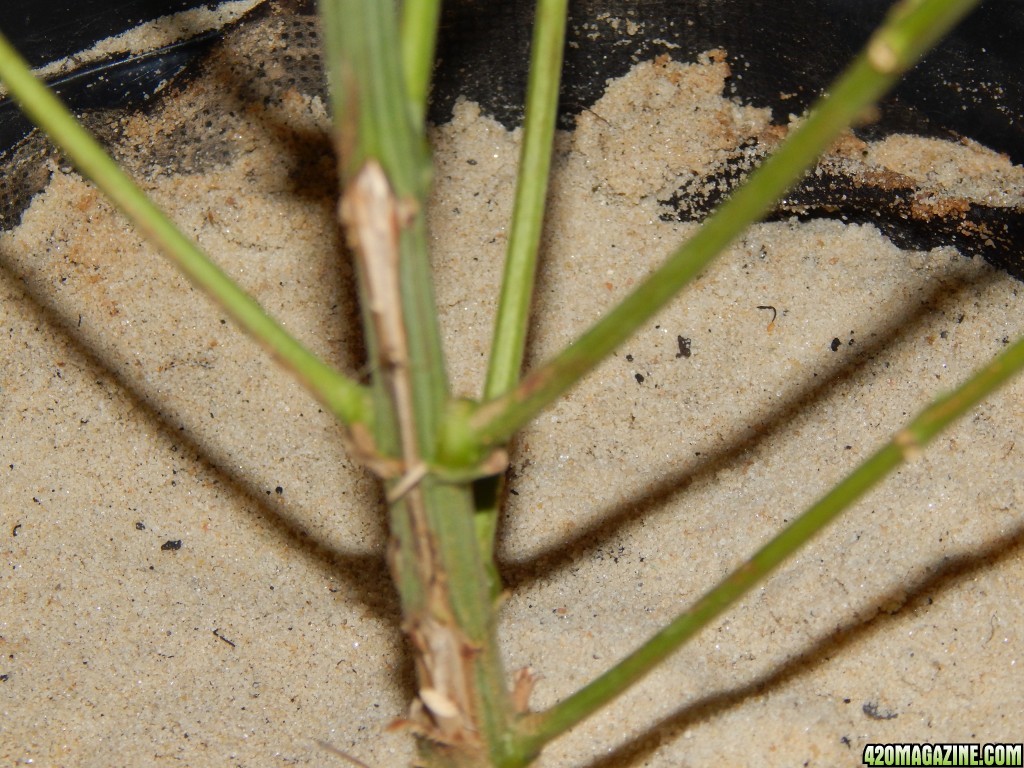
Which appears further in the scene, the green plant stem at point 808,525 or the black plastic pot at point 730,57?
the black plastic pot at point 730,57

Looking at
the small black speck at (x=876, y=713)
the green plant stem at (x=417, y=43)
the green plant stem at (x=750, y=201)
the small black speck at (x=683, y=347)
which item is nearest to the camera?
the green plant stem at (x=750, y=201)

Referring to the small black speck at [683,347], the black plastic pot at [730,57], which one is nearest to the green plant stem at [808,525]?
the small black speck at [683,347]

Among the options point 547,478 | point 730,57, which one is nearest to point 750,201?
point 547,478

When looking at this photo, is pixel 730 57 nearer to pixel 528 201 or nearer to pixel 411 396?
pixel 528 201

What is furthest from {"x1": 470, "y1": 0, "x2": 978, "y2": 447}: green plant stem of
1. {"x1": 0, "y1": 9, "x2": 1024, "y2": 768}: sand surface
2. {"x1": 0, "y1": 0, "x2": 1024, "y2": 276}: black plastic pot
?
{"x1": 0, "y1": 0, "x2": 1024, "y2": 276}: black plastic pot

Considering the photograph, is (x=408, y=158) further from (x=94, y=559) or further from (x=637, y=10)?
(x=637, y=10)

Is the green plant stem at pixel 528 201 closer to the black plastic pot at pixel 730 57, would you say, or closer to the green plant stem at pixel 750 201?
the green plant stem at pixel 750 201

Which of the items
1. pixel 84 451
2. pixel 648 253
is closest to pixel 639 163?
pixel 648 253

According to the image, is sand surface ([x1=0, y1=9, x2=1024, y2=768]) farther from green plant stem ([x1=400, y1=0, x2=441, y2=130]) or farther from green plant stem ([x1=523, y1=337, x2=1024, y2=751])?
green plant stem ([x1=400, y1=0, x2=441, y2=130])
